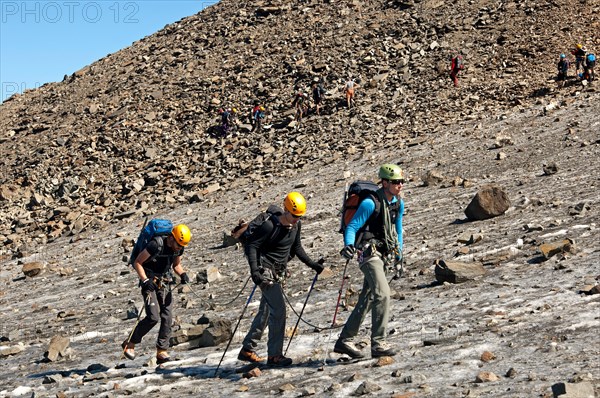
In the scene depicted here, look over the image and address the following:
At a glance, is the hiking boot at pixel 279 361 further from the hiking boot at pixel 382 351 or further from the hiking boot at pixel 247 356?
the hiking boot at pixel 382 351

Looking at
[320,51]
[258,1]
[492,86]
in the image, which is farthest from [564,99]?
[258,1]

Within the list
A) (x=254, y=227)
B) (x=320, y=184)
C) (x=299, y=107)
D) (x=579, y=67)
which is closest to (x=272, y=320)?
(x=254, y=227)

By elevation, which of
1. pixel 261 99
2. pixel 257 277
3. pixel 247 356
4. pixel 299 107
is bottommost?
pixel 247 356

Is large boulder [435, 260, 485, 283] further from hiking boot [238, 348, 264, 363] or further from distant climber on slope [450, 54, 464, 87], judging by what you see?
distant climber on slope [450, 54, 464, 87]

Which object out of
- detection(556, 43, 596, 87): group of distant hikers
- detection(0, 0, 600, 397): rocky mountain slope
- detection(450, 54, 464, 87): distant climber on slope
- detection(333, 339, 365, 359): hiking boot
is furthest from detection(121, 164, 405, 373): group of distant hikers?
detection(450, 54, 464, 87): distant climber on slope

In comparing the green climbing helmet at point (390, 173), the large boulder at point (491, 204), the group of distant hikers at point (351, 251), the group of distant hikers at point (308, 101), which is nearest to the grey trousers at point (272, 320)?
the group of distant hikers at point (351, 251)

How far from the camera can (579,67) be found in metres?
35.8

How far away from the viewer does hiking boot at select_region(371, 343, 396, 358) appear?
9.26 metres

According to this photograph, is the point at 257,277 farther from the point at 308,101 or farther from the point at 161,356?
the point at 308,101

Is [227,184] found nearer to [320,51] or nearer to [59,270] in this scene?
[59,270]

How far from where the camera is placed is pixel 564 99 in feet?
106

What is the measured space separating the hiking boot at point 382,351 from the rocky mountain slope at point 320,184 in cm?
19

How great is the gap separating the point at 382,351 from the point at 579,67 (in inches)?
1191

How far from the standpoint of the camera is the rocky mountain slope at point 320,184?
9734 millimetres
